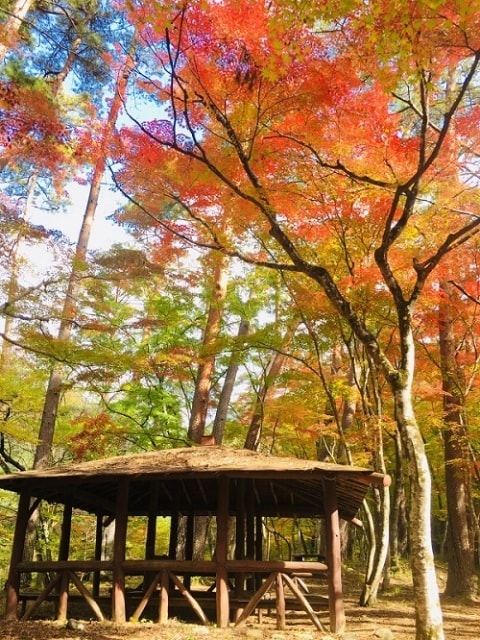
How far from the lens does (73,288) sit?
1268 cm

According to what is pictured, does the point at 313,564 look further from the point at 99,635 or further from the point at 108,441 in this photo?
the point at 108,441

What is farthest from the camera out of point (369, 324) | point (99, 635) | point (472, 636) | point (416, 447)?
point (369, 324)

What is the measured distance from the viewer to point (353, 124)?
842cm

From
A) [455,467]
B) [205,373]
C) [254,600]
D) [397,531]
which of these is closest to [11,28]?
[205,373]

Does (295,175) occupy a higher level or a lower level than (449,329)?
higher

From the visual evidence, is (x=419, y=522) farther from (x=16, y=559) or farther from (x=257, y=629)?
(x=16, y=559)

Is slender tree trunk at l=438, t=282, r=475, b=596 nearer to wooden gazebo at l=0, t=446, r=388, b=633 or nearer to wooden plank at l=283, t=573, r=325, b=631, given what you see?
wooden gazebo at l=0, t=446, r=388, b=633

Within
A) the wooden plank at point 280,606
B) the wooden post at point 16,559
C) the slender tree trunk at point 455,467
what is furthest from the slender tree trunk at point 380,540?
the wooden post at point 16,559

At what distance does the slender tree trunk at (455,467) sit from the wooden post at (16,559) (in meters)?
9.85

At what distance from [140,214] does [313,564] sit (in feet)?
35.6

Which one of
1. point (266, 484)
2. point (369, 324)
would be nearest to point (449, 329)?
point (369, 324)

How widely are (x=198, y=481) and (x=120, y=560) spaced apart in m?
2.45

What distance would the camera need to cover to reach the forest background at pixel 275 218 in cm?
699

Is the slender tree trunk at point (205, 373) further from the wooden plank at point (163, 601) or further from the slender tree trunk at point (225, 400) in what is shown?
the wooden plank at point (163, 601)
